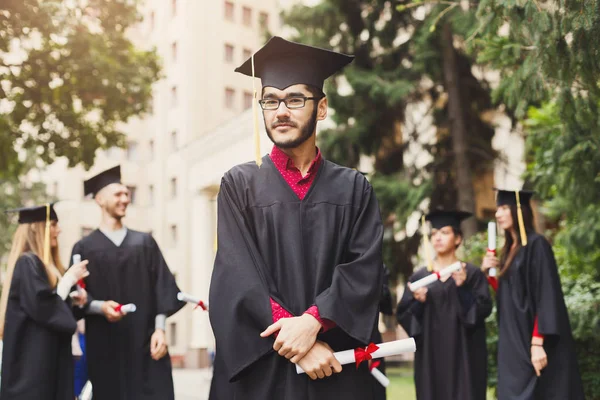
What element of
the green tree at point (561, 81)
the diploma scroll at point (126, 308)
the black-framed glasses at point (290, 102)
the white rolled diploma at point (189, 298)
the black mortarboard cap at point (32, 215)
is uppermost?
the green tree at point (561, 81)

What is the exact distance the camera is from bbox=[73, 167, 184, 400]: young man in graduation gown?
250 inches

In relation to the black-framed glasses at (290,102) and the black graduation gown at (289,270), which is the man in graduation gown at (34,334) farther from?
the black-framed glasses at (290,102)

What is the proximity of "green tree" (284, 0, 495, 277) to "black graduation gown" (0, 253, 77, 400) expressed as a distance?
380 inches

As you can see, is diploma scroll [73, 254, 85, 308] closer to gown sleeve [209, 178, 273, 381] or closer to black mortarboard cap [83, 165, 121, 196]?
black mortarboard cap [83, 165, 121, 196]

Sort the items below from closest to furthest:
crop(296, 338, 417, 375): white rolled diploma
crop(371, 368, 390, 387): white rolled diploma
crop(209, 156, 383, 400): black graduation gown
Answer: crop(296, 338, 417, 375): white rolled diploma < crop(209, 156, 383, 400): black graduation gown < crop(371, 368, 390, 387): white rolled diploma

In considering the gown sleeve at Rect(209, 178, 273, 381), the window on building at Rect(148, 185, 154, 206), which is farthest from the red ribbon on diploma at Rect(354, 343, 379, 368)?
the window on building at Rect(148, 185, 154, 206)

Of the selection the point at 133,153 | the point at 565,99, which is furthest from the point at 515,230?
the point at 133,153

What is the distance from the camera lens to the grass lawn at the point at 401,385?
40.6 feet

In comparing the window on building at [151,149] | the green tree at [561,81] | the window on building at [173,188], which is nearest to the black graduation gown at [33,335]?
the green tree at [561,81]

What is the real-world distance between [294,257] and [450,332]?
4.39 metres

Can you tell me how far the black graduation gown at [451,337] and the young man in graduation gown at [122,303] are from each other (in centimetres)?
250

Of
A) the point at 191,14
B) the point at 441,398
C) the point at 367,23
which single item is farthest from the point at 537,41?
the point at 191,14

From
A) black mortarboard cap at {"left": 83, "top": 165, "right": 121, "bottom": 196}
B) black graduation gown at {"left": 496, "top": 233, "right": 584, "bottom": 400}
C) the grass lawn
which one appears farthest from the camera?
the grass lawn

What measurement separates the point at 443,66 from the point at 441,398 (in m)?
9.21
